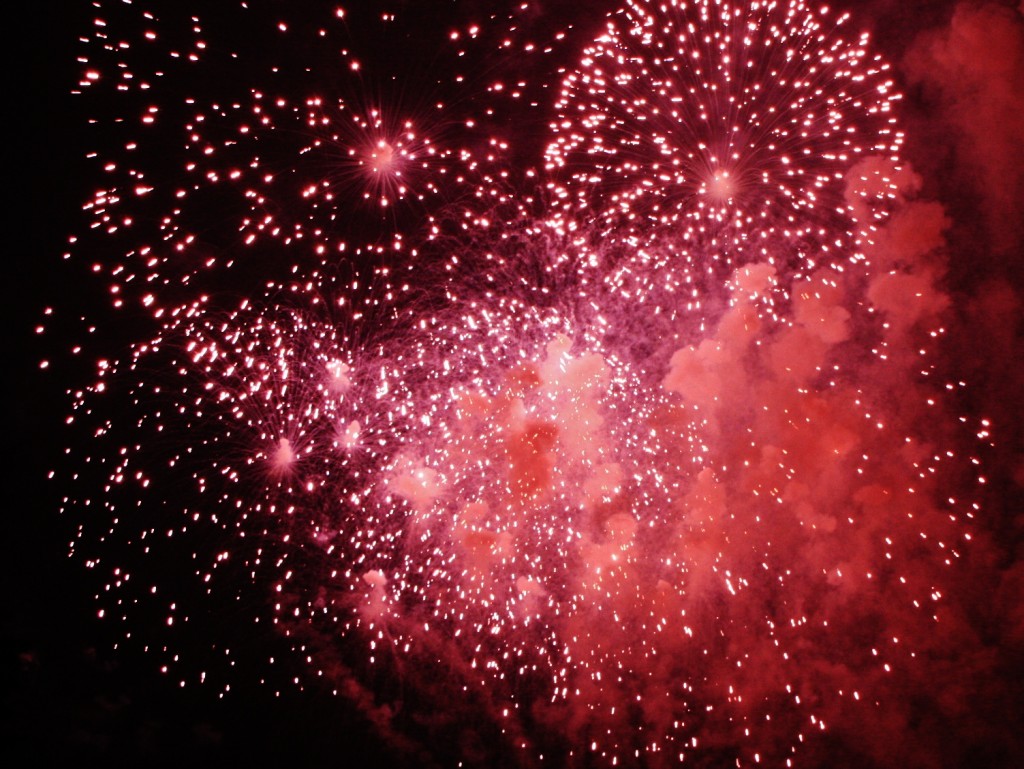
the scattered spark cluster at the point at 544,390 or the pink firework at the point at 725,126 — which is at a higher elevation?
the pink firework at the point at 725,126

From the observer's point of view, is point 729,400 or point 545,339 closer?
point 545,339

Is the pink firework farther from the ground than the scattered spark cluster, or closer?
farther from the ground

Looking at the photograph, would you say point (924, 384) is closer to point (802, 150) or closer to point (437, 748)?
point (802, 150)

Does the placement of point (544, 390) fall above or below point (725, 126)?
below

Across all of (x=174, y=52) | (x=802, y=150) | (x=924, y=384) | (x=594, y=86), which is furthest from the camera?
(x=924, y=384)

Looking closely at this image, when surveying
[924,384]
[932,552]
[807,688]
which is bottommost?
[807,688]

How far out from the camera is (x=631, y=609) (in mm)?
5895

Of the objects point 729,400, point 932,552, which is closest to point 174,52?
point 729,400

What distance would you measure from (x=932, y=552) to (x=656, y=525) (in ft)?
8.10

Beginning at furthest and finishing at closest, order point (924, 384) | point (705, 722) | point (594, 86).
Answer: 1. point (705, 722)
2. point (924, 384)
3. point (594, 86)

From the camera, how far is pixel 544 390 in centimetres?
516

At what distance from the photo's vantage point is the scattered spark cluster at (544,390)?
14.1 ft

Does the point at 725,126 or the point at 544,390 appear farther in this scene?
the point at 544,390

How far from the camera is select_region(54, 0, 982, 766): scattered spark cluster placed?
4.31 metres
